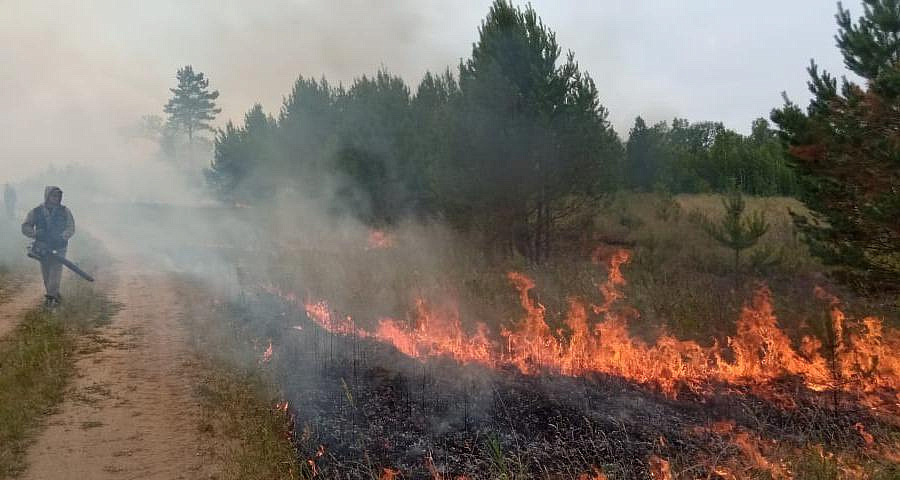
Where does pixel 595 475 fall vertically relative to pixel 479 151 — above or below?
below

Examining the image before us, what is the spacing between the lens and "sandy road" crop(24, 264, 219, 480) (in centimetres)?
458

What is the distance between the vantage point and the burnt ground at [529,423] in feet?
17.6

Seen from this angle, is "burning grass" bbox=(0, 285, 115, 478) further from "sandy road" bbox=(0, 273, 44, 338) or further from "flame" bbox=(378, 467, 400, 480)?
"flame" bbox=(378, 467, 400, 480)

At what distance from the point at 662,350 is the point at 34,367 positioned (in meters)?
8.85

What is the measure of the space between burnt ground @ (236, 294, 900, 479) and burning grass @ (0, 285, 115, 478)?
8.04 feet

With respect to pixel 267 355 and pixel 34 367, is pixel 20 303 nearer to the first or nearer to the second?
pixel 34 367

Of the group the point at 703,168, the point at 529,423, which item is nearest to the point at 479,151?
the point at 529,423

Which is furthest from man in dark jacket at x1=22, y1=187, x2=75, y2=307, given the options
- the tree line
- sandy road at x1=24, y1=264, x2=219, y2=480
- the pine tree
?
the pine tree

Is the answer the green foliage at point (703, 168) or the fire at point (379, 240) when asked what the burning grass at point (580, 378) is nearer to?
the fire at point (379, 240)

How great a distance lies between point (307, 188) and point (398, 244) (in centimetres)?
1133

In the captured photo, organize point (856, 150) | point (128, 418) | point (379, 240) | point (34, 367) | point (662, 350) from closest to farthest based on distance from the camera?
point (128, 418), point (34, 367), point (662, 350), point (856, 150), point (379, 240)

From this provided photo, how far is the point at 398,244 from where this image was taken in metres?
21.8

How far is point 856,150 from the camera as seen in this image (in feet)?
30.3

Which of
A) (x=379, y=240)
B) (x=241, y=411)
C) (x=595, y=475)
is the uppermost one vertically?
(x=379, y=240)
